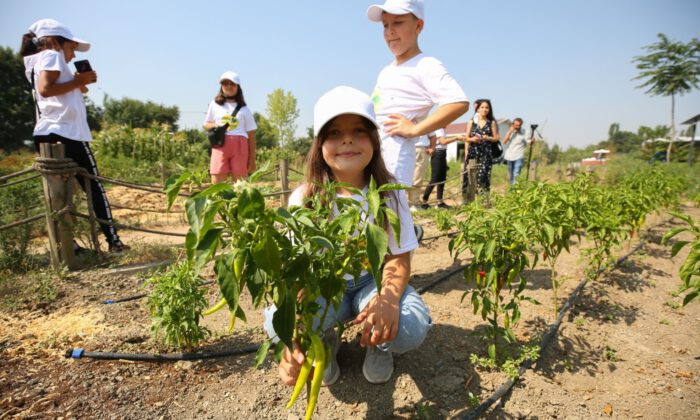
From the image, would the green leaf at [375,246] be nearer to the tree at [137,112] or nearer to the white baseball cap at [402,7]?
the white baseball cap at [402,7]

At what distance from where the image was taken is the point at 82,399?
1671 mm

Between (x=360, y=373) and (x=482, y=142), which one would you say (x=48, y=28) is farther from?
(x=482, y=142)

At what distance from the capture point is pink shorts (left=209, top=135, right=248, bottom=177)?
13.9ft

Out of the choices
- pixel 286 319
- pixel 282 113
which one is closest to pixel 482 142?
pixel 286 319

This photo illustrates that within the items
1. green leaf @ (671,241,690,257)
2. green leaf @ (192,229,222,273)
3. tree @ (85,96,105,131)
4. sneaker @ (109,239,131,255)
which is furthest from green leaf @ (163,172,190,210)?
tree @ (85,96,105,131)

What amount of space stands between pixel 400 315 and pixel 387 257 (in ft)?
0.84

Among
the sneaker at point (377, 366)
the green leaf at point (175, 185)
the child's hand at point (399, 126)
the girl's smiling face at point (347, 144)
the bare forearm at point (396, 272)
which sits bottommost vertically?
the sneaker at point (377, 366)

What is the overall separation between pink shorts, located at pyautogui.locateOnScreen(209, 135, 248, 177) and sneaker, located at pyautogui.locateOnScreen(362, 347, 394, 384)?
9.65 ft

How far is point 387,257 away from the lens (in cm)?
171

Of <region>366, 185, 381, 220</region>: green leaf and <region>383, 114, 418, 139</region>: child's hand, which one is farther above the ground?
<region>383, 114, 418, 139</region>: child's hand

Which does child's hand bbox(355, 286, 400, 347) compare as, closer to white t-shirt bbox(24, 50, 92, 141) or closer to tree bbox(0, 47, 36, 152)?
white t-shirt bbox(24, 50, 92, 141)

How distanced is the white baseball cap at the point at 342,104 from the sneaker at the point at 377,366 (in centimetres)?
107

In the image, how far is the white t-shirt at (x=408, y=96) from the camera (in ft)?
6.99

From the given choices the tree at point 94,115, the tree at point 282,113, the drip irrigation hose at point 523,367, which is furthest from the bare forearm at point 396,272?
the tree at point 94,115
